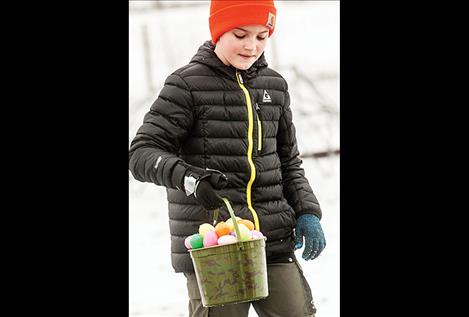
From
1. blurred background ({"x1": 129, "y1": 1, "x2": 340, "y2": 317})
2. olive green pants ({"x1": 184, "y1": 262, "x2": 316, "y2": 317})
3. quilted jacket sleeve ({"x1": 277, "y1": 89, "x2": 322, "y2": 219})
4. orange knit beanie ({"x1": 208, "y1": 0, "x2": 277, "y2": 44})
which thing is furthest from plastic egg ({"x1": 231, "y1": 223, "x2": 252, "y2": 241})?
blurred background ({"x1": 129, "y1": 1, "x2": 340, "y2": 317})

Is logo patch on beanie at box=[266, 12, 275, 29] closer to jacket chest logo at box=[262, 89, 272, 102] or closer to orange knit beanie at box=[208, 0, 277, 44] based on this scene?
orange knit beanie at box=[208, 0, 277, 44]

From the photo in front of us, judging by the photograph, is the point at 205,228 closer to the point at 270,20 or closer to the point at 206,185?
the point at 206,185

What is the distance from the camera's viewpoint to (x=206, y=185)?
2.30m

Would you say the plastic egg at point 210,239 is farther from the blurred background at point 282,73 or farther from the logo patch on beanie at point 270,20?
the blurred background at point 282,73

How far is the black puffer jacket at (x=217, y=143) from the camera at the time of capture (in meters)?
2.48

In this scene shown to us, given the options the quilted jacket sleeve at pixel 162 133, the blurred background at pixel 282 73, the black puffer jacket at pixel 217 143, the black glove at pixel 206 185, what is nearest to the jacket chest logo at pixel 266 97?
the black puffer jacket at pixel 217 143

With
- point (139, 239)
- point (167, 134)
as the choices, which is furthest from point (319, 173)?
point (167, 134)

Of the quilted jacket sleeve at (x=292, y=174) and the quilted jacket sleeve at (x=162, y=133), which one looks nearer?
the quilted jacket sleeve at (x=162, y=133)

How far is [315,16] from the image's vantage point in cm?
488

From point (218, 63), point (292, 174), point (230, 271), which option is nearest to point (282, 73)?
point (292, 174)

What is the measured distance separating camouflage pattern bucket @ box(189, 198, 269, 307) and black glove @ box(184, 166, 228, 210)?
0.04 m

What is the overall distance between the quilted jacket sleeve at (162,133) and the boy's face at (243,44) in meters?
0.16
